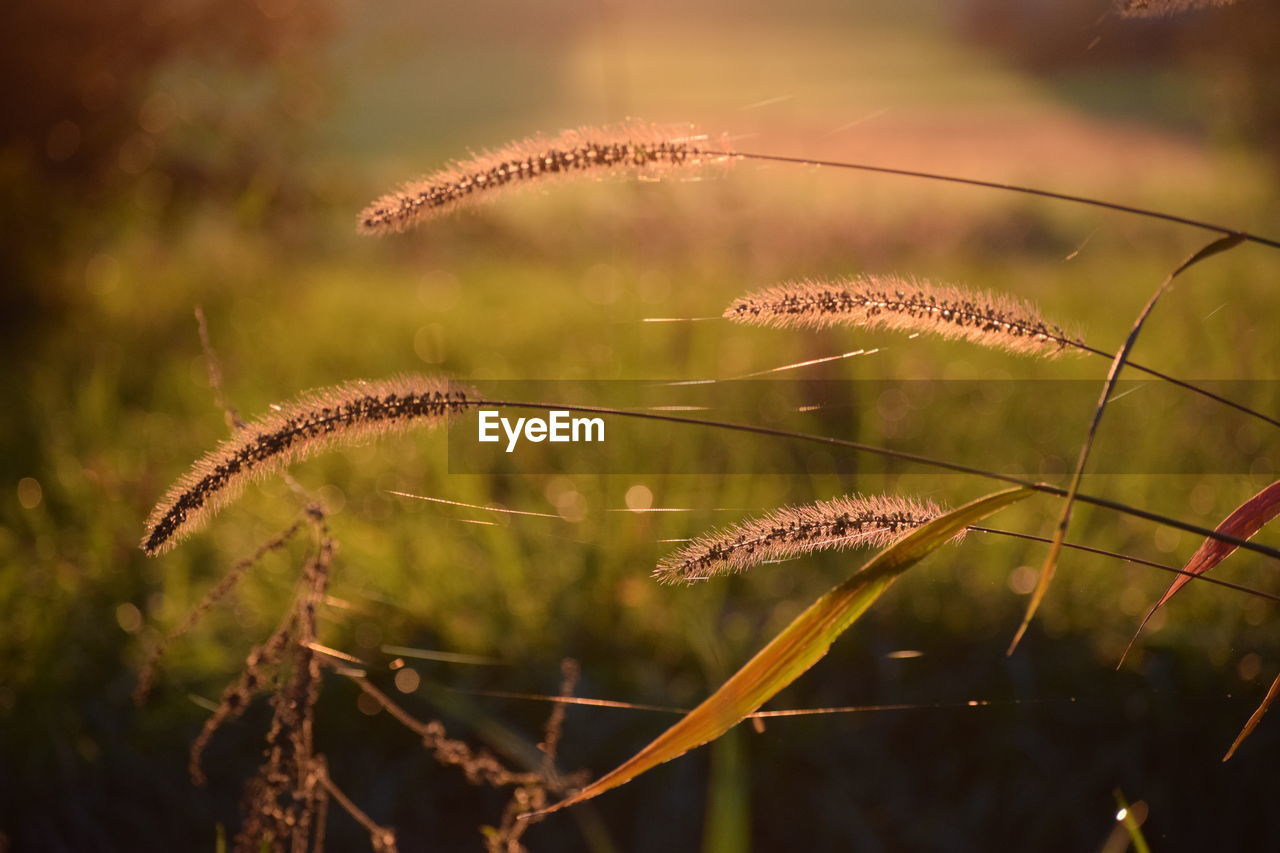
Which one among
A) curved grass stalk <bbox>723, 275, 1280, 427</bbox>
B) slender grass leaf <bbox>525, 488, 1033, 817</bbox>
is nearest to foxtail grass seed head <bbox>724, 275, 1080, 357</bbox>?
curved grass stalk <bbox>723, 275, 1280, 427</bbox>

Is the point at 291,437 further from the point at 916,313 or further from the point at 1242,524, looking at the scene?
the point at 1242,524

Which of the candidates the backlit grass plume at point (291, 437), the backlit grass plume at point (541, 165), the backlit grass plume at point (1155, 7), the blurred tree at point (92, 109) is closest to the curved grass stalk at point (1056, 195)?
the backlit grass plume at point (541, 165)

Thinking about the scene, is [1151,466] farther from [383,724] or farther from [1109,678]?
[383,724]

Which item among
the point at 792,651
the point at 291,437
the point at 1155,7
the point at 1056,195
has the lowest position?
the point at 792,651

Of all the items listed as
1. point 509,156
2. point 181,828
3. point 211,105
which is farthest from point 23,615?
point 211,105

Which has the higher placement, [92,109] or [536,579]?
[92,109]

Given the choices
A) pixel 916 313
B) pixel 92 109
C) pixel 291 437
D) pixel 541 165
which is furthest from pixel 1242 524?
pixel 92 109


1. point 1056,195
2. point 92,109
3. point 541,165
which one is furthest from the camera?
point 92,109
